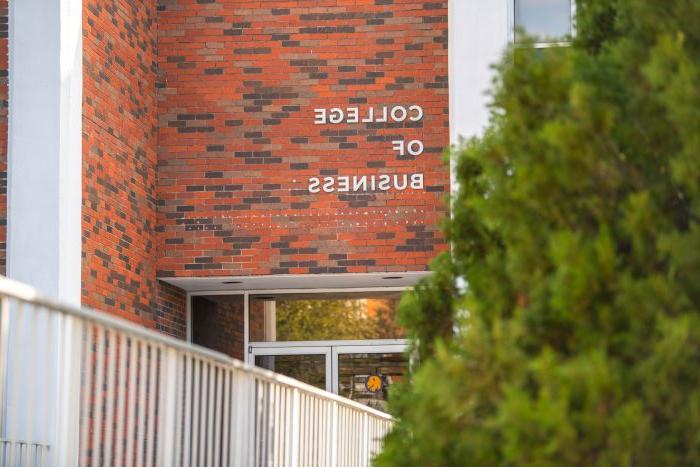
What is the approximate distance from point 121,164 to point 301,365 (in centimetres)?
378

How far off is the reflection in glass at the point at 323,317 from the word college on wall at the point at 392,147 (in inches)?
70.3

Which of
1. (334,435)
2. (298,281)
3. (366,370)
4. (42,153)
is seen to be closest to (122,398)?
(334,435)

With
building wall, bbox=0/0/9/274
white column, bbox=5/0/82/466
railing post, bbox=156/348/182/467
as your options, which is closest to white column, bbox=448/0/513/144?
white column, bbox=5/0/82/466

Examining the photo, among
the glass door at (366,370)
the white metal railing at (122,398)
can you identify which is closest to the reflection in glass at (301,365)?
the glass door at (366,370)

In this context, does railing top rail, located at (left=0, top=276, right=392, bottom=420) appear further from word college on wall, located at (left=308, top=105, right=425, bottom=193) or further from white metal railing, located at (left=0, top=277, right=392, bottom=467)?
word college on wall, located at (left=308, top=105, right=425, bottom=193)

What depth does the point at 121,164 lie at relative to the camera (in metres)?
14.1

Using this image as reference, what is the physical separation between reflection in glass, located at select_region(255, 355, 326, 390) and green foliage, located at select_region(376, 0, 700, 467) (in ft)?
37.8

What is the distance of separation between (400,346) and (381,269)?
1560 millimetres

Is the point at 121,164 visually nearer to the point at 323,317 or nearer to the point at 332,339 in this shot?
the point at 323,317

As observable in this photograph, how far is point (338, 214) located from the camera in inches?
589

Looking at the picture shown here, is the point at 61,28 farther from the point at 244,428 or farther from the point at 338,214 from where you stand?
the point at 244,428

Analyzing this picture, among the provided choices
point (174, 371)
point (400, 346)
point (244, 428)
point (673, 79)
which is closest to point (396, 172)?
point (400, 346)

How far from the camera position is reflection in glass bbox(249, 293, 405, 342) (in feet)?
53.2

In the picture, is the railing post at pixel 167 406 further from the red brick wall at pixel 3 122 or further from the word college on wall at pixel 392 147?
the word college on wall at pixel 392 147
